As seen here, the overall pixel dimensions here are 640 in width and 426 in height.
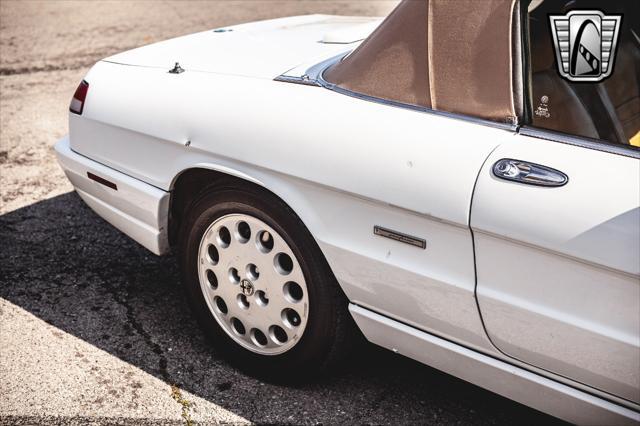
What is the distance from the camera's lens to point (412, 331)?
263cm

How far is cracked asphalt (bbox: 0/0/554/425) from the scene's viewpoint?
303 centimetres

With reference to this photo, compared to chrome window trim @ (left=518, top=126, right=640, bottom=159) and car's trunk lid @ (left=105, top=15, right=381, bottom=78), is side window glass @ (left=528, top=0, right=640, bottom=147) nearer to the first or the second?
chrome window trim @ (left=518, top=126, right=640, bottom=159)

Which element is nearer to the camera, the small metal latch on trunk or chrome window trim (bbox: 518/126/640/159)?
chrome window trim (bbox: 518/126/640/159)

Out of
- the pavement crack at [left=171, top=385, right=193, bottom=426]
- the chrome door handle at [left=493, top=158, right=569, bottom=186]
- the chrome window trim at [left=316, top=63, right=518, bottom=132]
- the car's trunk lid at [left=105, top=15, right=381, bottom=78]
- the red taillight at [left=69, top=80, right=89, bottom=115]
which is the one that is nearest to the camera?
the chrome door handle at [left=493, top=158, right=569, bottom=186]

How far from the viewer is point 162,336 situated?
11.5ft

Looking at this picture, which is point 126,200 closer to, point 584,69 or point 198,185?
point 198,185

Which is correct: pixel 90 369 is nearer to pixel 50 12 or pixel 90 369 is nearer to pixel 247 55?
pixel 247 55

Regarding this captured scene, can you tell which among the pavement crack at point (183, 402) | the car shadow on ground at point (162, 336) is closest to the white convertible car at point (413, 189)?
the car shadow on ground at point (162, 336)

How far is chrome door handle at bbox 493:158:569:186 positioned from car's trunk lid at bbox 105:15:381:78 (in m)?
1.02

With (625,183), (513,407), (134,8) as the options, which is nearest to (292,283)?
(513,407)

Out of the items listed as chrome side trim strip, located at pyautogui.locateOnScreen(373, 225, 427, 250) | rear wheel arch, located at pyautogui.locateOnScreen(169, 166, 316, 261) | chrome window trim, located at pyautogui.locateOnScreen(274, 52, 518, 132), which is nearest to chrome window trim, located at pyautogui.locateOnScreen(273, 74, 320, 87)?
chrome window trim, located at pyautogui.locateOnScreen(274, 52, 518, 132)

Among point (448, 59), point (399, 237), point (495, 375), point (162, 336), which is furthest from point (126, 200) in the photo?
point (495, 375)

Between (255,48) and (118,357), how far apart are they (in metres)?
1.37

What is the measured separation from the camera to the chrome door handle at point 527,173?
219cm
